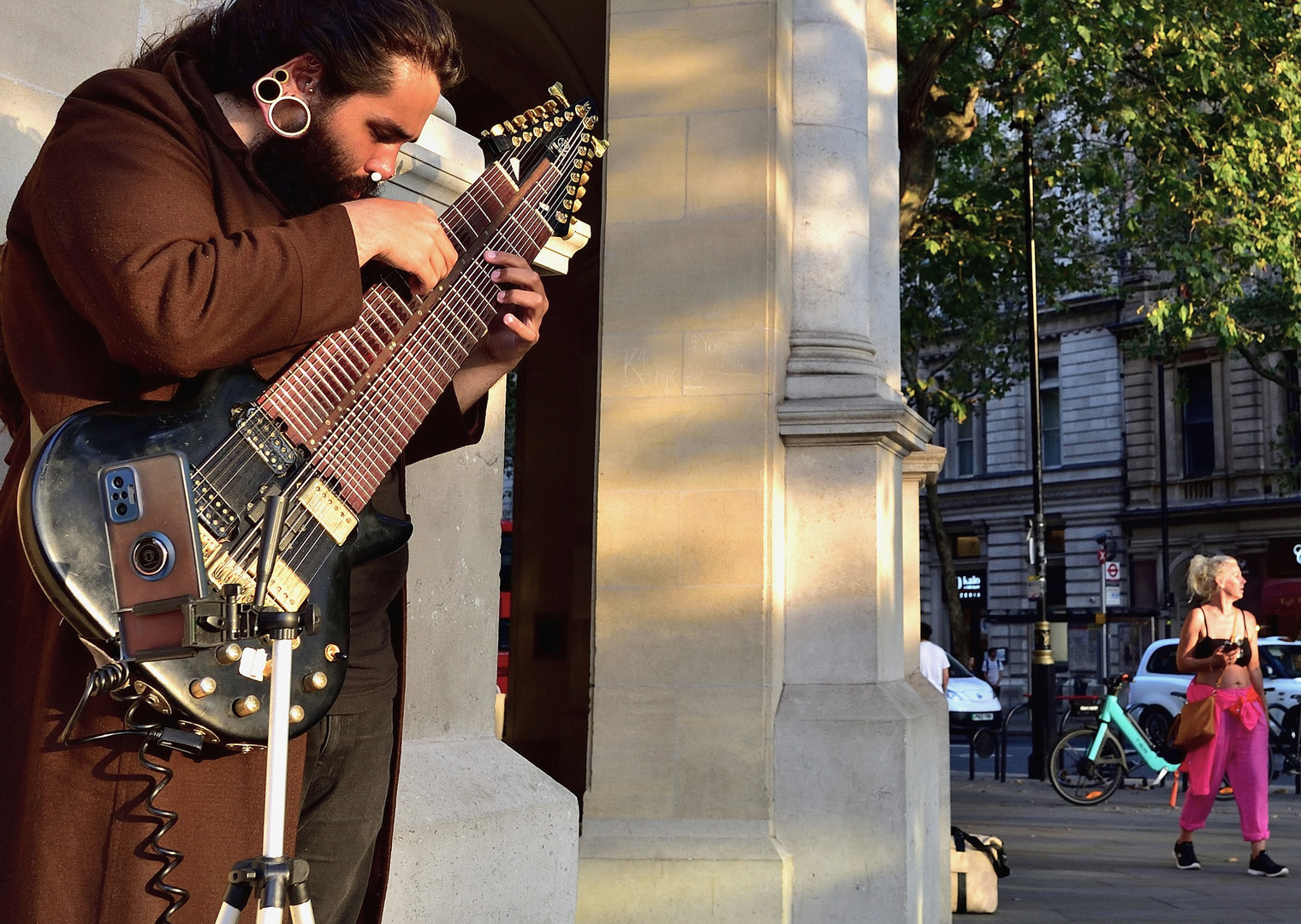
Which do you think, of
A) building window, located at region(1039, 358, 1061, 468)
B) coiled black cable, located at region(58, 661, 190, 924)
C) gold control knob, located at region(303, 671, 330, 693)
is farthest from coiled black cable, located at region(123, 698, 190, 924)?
building window, located at region(1039, 358, 1061, 468)

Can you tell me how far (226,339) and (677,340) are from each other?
5428mm

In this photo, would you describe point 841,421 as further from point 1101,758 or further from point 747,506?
point 1101,758

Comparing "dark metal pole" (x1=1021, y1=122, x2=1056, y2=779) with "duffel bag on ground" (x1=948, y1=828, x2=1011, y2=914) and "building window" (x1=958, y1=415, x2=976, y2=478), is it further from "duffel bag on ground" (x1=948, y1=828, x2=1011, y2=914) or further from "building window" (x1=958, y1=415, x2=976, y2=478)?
"building window" (x1=958, y1=415, x2=976, y2=478)

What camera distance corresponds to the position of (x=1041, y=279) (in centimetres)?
2127

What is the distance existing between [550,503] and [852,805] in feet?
23.3

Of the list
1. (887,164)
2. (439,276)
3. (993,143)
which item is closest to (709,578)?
(887,164)

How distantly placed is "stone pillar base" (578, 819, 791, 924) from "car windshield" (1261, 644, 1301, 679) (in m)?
15.1

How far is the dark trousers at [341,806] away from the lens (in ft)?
7.38

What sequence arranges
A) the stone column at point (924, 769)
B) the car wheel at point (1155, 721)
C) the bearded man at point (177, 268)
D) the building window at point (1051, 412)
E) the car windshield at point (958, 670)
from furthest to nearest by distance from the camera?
the building window at point (1051, 412) < the car windshield at point (958, 670) < the car wheel at point (1155, 721) < the stone column at point (924, 769) < the bearded man at point (177, 268)

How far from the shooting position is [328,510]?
1905 millimetres

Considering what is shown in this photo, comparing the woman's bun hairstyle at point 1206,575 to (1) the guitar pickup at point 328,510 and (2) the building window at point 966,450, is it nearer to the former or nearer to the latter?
(1) the guitar pickup at point 328,510

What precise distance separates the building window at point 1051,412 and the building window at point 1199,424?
417 cm

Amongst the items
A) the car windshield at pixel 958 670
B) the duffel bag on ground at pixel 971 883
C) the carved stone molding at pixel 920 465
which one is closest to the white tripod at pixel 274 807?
the duffel bag on ground at pixel 971 883

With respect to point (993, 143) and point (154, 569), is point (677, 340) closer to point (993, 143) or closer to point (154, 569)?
point (154, 569)
